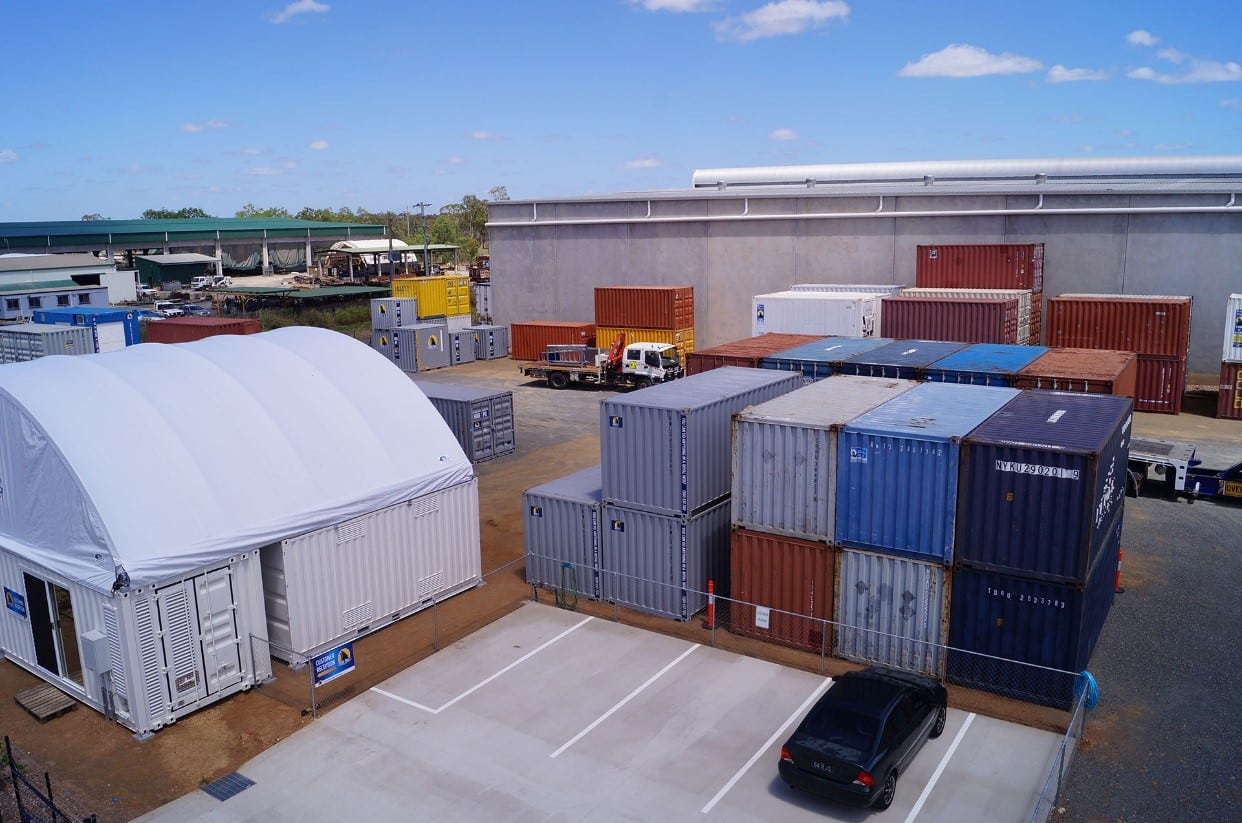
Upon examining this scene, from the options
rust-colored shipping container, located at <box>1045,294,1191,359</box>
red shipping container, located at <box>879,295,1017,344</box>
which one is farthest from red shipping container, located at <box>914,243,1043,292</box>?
red shipping container, located at <box>879,295,1017,344</box>

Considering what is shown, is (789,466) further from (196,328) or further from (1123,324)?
(196,328)

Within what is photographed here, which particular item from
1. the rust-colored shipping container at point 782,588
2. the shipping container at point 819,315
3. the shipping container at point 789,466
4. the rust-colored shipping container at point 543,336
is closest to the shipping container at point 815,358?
the shipping container at point 789,466

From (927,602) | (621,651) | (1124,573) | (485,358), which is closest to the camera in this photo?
(927,602)

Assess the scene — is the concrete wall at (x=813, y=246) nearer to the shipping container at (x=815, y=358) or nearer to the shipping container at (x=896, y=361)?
the shipping container at (x=896, y=361)

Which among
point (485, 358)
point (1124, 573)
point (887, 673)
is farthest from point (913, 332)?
point (485, 358)

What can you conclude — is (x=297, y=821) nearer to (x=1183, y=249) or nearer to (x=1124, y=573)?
(x=1124, y=573)

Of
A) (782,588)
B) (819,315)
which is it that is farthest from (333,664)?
(819,315)

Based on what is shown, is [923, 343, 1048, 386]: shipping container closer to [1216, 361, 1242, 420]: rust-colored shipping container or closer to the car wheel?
the car wheel
